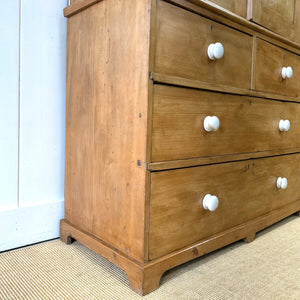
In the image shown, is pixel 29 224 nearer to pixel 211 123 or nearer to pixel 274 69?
pixel 211 123

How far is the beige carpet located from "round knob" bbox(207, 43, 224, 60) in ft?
2.17

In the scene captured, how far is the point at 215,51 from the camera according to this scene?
89 cm

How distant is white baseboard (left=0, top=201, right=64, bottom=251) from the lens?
3.43 feet

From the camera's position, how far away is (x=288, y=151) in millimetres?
1342

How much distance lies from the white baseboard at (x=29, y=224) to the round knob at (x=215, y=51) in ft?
2.50

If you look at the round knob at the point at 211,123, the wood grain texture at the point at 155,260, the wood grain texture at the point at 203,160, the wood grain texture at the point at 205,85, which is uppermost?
the wood grain texture at the point at 205,85

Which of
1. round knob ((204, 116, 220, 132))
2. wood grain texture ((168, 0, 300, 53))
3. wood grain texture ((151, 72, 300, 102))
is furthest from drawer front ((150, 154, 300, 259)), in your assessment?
wood grain texture ((168, 0, 300, 53))

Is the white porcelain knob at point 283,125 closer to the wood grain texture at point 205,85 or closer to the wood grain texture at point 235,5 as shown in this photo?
the wood grain texture at point 205,85

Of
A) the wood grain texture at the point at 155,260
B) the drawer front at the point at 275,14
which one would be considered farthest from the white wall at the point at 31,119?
the drawer front at the point at 275,14

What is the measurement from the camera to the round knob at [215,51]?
892 millimetres

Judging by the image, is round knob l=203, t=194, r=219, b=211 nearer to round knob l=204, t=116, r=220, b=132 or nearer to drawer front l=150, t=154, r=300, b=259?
drawer front l=150, t=154, r=300, b=259

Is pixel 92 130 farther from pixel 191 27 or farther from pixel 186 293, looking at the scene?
pixel 186 293

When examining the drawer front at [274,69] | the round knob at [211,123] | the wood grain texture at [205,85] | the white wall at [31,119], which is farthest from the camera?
the drawer front at [274,69]


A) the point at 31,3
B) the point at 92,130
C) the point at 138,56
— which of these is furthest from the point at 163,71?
the point at 31,3
